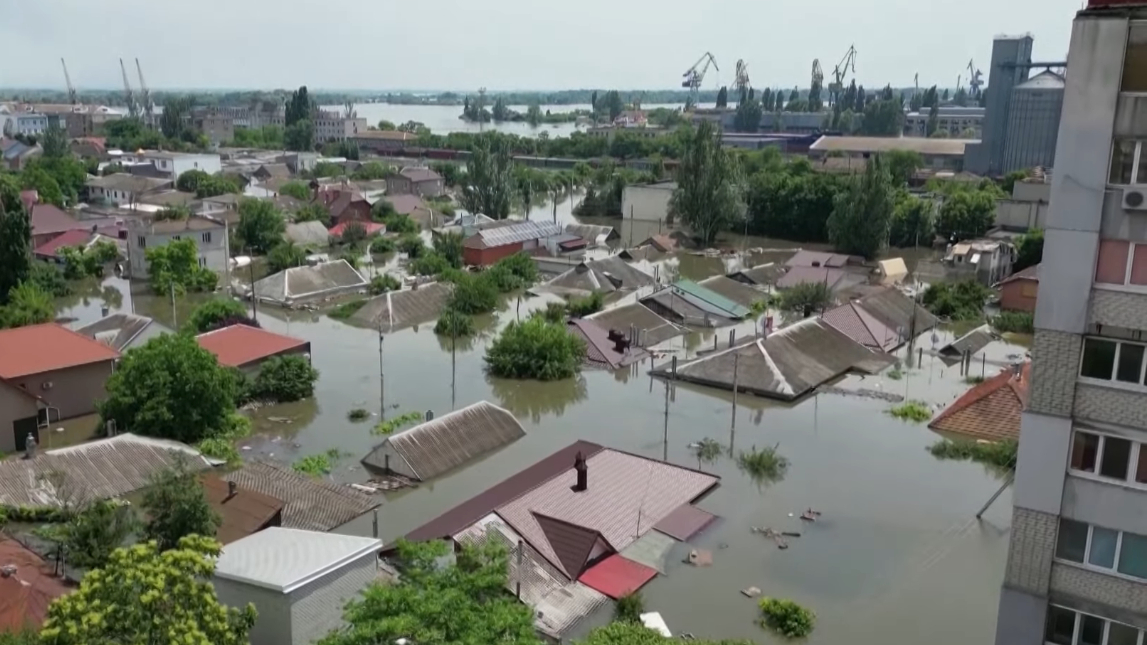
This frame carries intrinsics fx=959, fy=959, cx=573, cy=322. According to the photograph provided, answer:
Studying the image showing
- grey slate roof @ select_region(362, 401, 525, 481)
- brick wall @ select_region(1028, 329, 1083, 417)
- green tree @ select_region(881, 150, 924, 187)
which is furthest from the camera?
green tree @ select_region(881, 150, 924, 187)

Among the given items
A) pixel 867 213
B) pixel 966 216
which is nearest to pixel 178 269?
pixel 867 213

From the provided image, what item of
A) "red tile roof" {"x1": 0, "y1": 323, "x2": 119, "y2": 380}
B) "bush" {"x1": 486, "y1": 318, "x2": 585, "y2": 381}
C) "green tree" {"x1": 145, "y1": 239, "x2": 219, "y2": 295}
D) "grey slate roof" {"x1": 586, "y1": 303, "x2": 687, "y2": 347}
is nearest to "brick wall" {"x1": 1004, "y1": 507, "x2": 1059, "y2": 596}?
"bush" {"x1": 486, "y1": 318, "x2": 585, "y2": 381}

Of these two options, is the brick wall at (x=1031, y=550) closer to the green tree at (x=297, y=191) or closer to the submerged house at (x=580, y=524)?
the submerged house at (x=580, y=524)

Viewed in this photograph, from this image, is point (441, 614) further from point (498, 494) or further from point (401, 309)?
point (401, 309)

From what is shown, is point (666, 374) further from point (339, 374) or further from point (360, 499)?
point (360, 499)

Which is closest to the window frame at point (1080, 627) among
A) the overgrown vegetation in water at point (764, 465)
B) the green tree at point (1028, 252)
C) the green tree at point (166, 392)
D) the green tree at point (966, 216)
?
the overgrown vegetation in water at point (764, 465)

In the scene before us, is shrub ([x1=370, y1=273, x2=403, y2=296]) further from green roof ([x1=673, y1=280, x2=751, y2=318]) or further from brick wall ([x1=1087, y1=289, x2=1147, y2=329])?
brick wall ([x1=1087, y1=289, x2=1147, y2=329])
